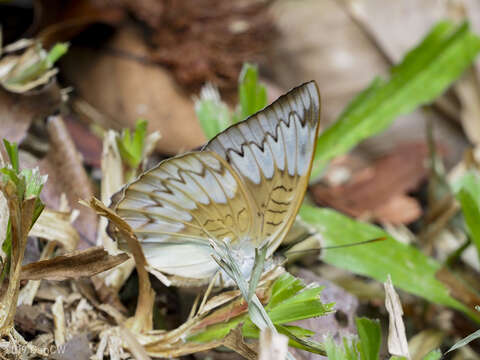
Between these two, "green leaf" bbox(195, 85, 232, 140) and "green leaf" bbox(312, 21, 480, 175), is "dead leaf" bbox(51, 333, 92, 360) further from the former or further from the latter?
"green leaf" bbox(312, 21, 480, 175)

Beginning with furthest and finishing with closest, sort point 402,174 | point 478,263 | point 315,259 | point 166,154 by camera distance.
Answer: point 402,174 < point 166,154 < point 478,263 < point 315,259

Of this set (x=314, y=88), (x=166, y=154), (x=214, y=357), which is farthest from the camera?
(x=166, y=154)

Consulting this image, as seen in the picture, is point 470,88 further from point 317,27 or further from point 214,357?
point 214,357

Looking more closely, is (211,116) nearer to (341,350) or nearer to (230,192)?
(230,192)

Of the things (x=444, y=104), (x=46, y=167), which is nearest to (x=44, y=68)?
(x=46, y=167)

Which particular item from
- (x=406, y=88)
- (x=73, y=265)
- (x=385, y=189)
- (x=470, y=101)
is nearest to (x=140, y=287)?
(x=73, y=265)

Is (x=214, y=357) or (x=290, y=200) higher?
(x=290, y=200)

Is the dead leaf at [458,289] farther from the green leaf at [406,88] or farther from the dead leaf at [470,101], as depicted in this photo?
the dead leaf at [470,101]

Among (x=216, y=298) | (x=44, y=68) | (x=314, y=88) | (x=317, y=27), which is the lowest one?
(x=317, y=27)
